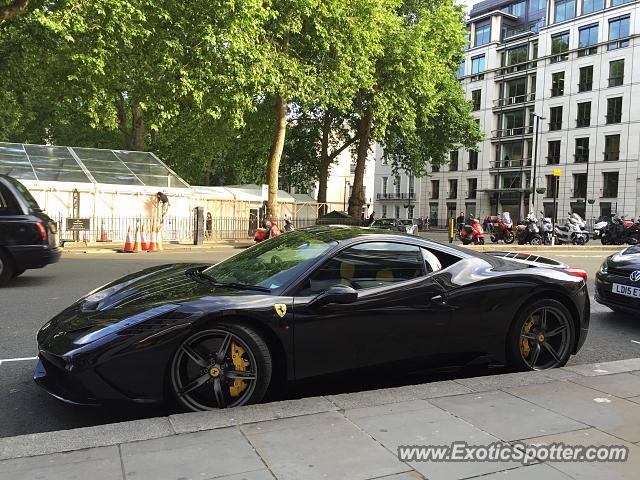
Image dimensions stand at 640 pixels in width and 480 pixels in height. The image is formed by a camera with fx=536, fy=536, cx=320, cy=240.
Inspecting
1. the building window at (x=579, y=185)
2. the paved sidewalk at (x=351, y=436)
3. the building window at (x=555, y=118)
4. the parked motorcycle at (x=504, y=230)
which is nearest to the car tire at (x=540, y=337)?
the paved sidewalk at (x=351, y=436)

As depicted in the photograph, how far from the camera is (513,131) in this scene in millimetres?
54969

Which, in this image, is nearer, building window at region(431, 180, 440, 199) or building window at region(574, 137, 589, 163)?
building window at region(574, 137, 589, 163)

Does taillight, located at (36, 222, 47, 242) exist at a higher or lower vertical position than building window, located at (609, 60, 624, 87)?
lower

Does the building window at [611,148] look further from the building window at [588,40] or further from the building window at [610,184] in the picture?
the building window at [588,40]

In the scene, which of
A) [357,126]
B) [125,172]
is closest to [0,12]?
[125,172]

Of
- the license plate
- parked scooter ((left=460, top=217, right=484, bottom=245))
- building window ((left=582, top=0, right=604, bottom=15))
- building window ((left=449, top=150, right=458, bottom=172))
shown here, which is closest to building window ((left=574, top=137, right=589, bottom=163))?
building window ((left=582, top=0, right=604, bottom=15))

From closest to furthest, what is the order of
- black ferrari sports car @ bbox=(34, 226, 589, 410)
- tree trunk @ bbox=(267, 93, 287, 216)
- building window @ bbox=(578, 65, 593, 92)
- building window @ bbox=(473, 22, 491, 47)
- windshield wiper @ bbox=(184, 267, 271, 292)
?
1. black ferrari sports car @ bbox=(34, 226, 589, 410)
2. windshield wiper @ bbox=(184, 267, 271, 292)
3. tree trunk @ bbox=(267, 93, 287, 216)
4. building window @ bbox=(578, 65, 593, 92)
5. building window @ bbox=(473, 22, 491, 47)

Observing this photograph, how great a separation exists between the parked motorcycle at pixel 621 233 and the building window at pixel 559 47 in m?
29.5

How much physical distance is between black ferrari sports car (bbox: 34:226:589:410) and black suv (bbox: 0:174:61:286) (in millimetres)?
4897

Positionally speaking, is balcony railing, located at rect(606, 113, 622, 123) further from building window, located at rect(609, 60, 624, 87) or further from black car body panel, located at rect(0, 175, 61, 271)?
black car body panel, located at rect(0, 175, 61, 271)

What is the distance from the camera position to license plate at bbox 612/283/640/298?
6.78 m

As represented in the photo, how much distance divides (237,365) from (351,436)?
3.25 ft

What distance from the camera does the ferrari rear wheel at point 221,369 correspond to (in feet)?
11.5

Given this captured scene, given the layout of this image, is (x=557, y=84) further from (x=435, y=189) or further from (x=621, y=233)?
(x=621, y=233)
